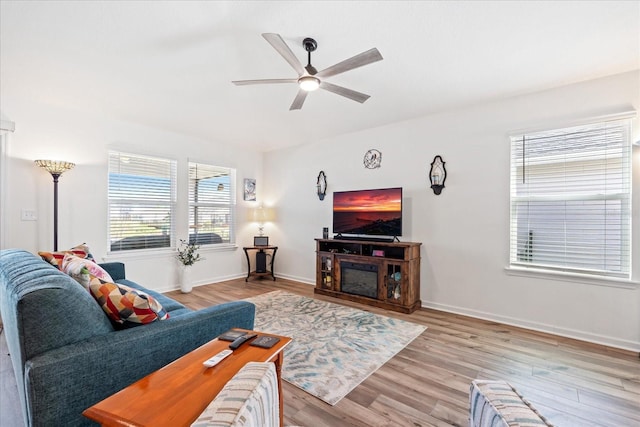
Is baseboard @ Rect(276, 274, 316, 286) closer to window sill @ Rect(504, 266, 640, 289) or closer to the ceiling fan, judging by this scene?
window sill @ Rect(504, 266, 640, 289)

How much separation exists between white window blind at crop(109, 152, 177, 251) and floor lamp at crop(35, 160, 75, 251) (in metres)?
0.66

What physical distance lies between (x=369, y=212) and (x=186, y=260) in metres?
2.93

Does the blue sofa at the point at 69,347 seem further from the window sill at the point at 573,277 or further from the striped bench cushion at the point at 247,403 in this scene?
the window sill at the point at 573,277

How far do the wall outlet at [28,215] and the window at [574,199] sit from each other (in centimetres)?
562

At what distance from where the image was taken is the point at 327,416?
1775 mm

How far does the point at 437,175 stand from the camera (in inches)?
150

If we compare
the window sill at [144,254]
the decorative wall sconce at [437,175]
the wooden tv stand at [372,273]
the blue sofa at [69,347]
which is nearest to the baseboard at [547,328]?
the wooden tv stand at [372,273]

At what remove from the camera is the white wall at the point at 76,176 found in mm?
3383

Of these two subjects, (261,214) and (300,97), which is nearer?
(300,97)

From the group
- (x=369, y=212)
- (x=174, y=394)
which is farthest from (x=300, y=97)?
(x=174, y=394)

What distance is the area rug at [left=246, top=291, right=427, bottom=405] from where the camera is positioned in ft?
7.06

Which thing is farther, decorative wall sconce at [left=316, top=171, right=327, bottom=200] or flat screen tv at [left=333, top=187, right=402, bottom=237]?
decorative wall sconce at [left=316, top=171, right=327, bottom=200]

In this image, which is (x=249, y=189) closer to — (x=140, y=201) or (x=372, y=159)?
(x=140, y=201)

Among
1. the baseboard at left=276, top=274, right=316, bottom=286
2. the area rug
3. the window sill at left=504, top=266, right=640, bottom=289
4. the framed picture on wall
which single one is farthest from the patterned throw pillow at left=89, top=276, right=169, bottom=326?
the framed picture on wall
